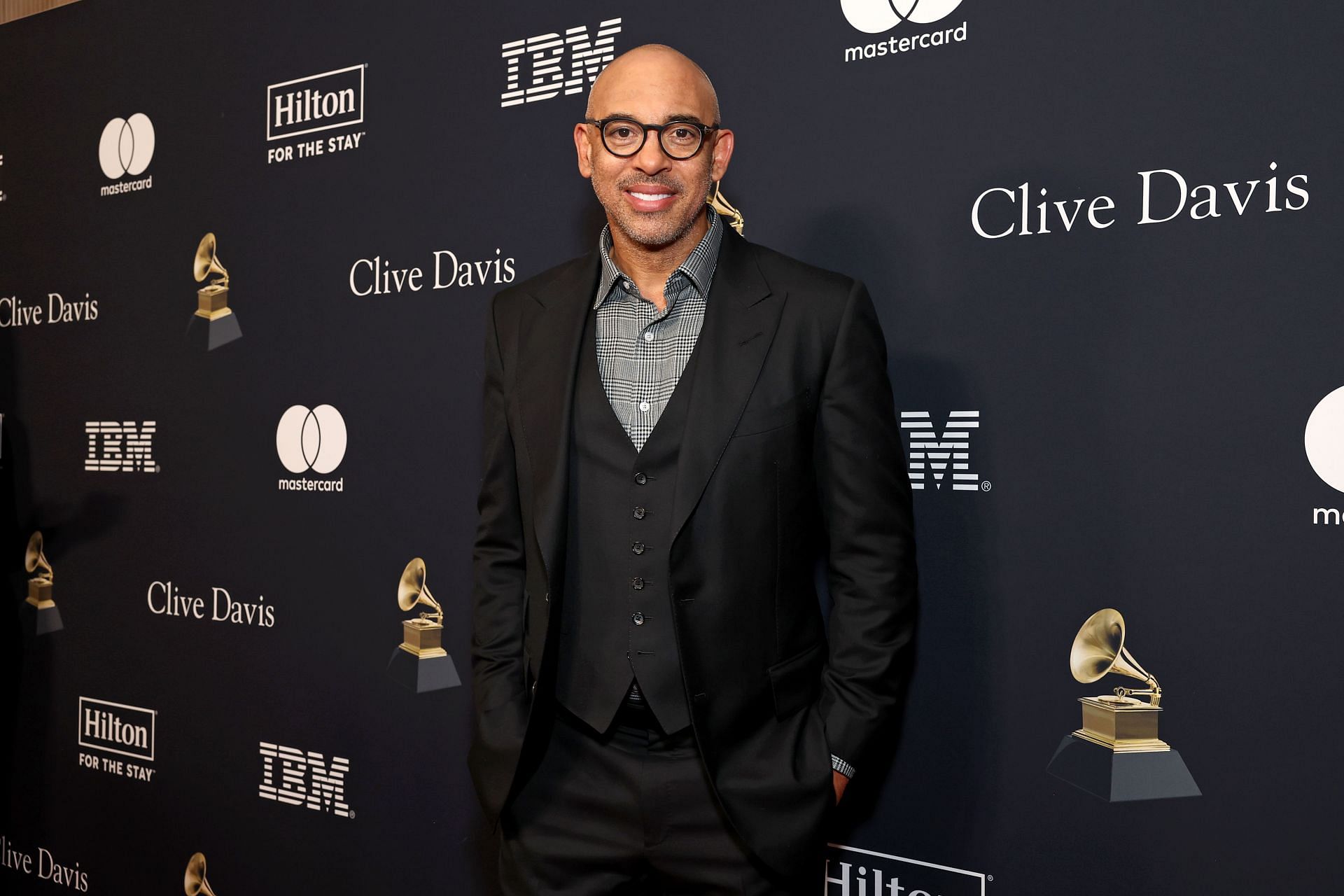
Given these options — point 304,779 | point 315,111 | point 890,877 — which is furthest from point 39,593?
point 890,877

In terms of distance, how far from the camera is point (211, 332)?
3158 mm

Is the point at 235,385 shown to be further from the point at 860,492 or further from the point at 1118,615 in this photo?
the point at 1118,615

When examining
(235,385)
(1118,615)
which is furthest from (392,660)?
(1118,615)

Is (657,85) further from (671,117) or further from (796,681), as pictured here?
(796,681)

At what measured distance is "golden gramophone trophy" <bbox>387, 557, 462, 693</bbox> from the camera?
2705mm

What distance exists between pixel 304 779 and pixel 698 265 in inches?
78.0

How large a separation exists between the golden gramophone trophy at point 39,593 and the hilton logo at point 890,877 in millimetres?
2675

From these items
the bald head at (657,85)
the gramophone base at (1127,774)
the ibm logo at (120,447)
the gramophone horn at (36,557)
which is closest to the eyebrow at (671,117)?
the bald head at (657,85)

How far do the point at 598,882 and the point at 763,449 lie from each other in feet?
2.41

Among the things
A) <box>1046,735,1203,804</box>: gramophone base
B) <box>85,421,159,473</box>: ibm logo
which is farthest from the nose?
<box>85,421,159,473</box>: ibm logo

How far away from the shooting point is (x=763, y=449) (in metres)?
1.67

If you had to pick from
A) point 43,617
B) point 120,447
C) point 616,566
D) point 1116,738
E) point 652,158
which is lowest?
point 43,617

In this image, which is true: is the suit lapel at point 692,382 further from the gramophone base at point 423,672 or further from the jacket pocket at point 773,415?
the gramophone base at point 423,672

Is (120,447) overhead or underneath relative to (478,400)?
underneath
